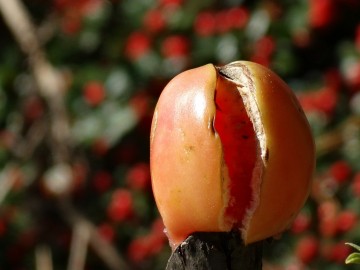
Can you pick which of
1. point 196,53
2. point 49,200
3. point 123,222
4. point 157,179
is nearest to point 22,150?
point 49,200

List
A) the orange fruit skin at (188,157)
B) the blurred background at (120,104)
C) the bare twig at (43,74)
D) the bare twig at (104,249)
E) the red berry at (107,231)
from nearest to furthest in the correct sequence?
1. the orange fruit skin at (188,157)
2. the blurred background at (120,104)
3. the bare twig at (104,249)
4. the red berry at (107,231)
5. the bare twig at (43,74)

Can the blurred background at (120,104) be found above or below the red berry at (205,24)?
below

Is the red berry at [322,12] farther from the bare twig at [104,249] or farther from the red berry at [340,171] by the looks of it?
the bare twig at [104,249]

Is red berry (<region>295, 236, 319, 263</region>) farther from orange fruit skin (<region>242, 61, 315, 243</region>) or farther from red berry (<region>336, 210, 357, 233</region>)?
orange fruit skin (<region>242, 61, 315, 243</region>)

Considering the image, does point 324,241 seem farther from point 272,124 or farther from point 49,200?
point 272,124

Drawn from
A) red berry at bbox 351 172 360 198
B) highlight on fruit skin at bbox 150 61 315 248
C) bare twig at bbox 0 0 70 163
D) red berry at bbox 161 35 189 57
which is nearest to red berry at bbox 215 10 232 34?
red berry at bbox 161 35 189 57

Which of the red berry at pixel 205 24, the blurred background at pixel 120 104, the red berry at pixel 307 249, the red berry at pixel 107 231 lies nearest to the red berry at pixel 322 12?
the blurred background at pixel 120 104
